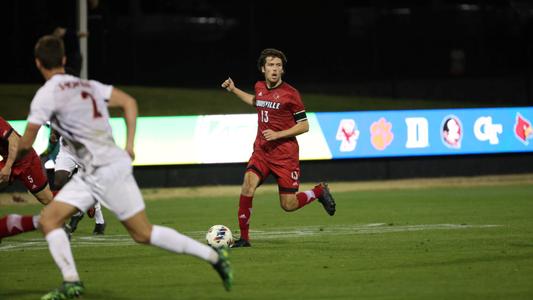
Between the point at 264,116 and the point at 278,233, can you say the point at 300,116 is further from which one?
the point at 278,233

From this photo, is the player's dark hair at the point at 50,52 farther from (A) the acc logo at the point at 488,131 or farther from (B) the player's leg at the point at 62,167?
(A) the acc logo at the point at 488,131

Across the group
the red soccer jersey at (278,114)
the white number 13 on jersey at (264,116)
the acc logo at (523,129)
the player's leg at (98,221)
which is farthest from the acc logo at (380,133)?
the white number 13 on jersey at (264,116)

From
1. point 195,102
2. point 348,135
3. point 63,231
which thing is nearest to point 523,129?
point 348,135

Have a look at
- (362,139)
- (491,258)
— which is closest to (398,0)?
(362,139)

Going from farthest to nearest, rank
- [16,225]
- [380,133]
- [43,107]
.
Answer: [380,133], [16,225], [43,107]

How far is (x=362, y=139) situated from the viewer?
22.6m

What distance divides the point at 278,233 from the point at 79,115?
6.08 metres

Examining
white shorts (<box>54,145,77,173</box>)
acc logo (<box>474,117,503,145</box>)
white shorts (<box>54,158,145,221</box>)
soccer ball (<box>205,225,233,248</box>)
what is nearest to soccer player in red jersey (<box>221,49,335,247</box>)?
soccer ball (<box>205,225,233,248</box>)

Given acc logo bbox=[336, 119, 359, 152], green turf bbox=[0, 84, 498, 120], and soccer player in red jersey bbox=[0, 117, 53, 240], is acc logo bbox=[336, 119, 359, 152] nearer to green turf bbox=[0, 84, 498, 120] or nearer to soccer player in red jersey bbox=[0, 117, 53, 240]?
green turf bbox=[0, 84, 498, 120]

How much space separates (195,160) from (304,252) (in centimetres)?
971

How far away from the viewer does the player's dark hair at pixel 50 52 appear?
29.4ft

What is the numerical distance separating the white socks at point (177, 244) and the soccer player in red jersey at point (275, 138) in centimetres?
387

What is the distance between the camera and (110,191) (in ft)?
29.6

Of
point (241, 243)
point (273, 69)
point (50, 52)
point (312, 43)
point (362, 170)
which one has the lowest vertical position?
point (362, 170)
